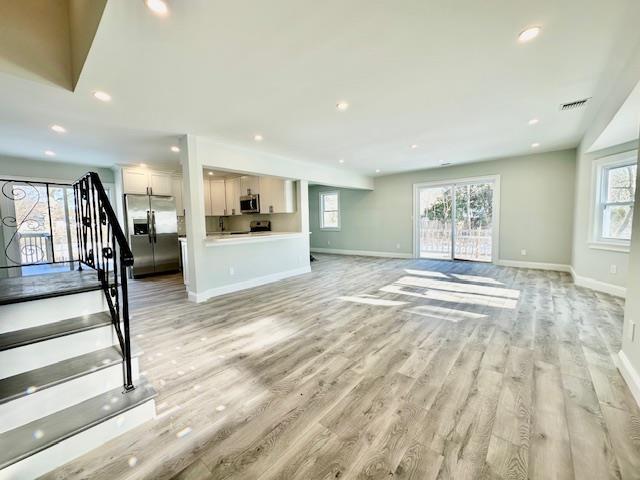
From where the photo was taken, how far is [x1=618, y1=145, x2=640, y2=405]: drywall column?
1.95 meters

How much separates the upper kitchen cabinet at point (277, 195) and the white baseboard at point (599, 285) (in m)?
5.64

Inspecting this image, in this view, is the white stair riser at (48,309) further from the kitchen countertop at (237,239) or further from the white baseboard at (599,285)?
the white baseboard at (599,285)

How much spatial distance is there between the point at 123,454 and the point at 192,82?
9.51 feet

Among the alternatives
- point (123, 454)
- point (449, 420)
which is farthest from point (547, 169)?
point (123, 454)

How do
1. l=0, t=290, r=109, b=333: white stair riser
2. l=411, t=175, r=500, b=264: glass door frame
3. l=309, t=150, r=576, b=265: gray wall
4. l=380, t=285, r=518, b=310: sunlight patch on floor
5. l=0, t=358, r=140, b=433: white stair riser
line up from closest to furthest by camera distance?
l=0, t=358, r=140, b=433: white stair riser → l=0, t=290, r=109, b=333: white stair riser → l=380, t=285, r=518, b=310: sunlight patch on floor → l=309, t=150, r=576, b=265: gray wall → l=411, t=175, r=500, b=264: glass door frame

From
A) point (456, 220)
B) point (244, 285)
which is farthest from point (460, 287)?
point (244, 285)

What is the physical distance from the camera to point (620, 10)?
179cm

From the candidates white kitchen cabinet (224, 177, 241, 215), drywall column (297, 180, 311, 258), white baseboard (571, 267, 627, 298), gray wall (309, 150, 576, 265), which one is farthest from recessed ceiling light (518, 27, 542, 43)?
white kitchen cabinet (224, 177, 241, 215)

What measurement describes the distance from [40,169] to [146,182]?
1897 millimetres

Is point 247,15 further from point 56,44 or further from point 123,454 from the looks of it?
point 123,454

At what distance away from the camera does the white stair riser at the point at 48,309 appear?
Result: 1.68 m

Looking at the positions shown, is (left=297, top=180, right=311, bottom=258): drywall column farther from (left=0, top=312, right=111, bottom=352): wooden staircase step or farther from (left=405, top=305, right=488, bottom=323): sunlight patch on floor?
(left=0, top=312, right=111, bottom=352): wooden staircase step

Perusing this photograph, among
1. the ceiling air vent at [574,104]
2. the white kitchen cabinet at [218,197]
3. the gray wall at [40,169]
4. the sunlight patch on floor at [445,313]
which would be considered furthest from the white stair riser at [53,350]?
the gray wall at [40,169]

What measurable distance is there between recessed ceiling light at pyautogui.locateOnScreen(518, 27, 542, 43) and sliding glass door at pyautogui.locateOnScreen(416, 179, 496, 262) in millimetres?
5370
